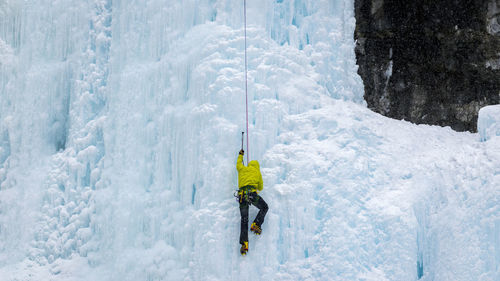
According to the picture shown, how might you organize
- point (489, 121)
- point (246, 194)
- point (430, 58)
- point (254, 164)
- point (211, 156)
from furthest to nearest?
point (430, 58) → point (489, 121) → point (211, 156) → point (254, 164) → point (246, 194)

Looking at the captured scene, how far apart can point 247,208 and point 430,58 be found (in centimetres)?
352

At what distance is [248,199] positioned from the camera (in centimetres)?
619

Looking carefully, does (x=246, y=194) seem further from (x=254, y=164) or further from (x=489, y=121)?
(x=489, y=121)

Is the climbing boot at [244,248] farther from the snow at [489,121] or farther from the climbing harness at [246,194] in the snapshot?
the snow at [489,121]

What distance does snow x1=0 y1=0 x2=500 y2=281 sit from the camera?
21.2 feet

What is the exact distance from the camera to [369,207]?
659cm

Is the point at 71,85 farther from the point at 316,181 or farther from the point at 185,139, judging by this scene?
the point at 316,181

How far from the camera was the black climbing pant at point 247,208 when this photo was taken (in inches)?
244

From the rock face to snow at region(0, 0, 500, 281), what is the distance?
23cm

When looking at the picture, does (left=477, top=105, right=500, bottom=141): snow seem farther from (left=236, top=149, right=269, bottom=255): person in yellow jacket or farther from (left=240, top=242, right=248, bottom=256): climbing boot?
(left=240, top=242, right=248, bottom=256): climbing boot

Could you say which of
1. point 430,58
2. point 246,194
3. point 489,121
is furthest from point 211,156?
point 489,121

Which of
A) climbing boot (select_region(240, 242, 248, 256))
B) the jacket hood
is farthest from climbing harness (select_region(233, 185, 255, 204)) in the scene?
climbing boot (select_region(240, 242, 248, 256))

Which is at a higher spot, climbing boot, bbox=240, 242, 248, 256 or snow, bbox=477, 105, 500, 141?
snow, bbox=477, 105, 500, 141

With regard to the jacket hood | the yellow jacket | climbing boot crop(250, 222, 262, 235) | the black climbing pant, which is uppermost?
the jacket hood
